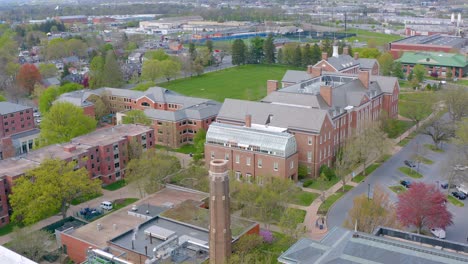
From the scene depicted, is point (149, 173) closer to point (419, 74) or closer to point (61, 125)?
point (61, 125)

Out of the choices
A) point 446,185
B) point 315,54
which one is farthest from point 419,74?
point 446,185

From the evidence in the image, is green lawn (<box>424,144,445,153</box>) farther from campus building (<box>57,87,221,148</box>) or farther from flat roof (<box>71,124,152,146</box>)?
flat roof (<box>71,124,152,146</box>)

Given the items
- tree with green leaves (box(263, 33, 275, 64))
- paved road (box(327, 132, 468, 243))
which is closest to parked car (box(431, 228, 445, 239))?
paved road (box(327, 132, 468, 243))

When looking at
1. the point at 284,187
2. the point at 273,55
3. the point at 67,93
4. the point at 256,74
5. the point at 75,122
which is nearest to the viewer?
the point at 284,187

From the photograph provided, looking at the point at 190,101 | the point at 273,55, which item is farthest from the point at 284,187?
the point at 273,55

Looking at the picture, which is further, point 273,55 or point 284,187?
point 273,55

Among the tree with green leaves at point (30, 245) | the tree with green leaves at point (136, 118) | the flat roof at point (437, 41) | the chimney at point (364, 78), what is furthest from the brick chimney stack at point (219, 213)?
the flat roof at point (437, 41)

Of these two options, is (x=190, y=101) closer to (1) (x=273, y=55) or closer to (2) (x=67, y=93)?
(2) (x=67, y=93)
